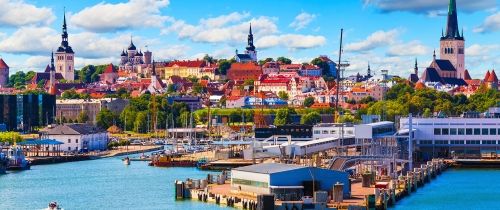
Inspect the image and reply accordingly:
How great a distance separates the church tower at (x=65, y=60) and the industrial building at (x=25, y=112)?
49298 mm

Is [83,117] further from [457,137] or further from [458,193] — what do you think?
[458,193]

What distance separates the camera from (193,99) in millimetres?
98438

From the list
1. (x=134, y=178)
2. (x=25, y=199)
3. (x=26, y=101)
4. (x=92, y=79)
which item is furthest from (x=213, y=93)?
(x=25, y=199)

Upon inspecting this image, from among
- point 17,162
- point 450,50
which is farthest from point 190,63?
point 17,162

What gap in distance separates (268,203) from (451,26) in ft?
313

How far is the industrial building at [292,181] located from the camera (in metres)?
28.5

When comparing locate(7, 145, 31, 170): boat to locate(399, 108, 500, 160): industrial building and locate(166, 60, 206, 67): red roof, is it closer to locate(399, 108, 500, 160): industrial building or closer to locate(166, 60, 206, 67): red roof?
locate(399, 108, 500, 160): industrial building

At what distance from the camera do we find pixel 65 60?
128625 millimetres

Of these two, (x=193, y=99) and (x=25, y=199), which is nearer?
(x=25, y=199)

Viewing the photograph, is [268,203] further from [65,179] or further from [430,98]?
[430,98]

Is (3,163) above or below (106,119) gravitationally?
below

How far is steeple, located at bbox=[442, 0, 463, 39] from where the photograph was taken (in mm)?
109812

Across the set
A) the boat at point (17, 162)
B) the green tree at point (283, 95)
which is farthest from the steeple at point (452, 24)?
the boat at point (17, 162)

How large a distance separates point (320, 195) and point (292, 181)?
1887 millimetres
